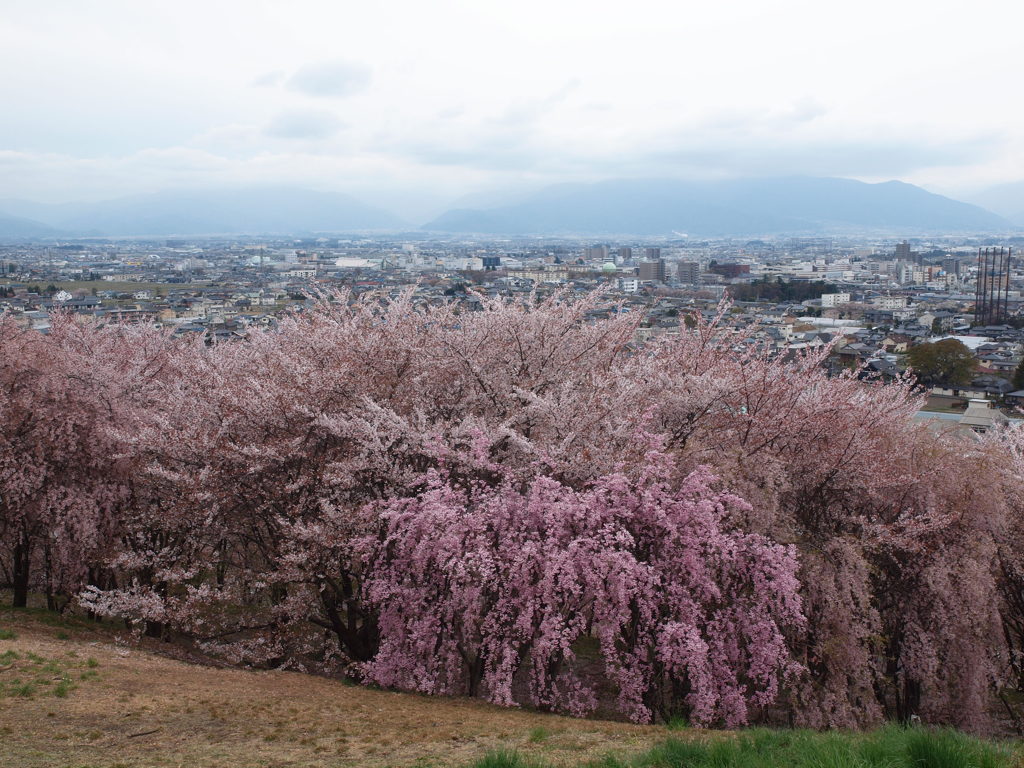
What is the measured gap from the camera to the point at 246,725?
7219 mm

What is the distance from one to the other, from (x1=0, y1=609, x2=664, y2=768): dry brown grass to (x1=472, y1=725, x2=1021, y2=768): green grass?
0.79 metres

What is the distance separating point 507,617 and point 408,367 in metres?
4.46

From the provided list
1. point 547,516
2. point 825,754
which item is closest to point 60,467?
point 547,516

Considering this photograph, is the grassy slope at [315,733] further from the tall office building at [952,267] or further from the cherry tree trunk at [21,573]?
the tall office building at [952,267]

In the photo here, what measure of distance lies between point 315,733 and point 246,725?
722 mm

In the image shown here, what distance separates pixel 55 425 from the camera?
11.6 metres

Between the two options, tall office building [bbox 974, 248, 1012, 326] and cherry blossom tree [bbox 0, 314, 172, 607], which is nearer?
cherry blossom tree [bbox 0, 314, 172, 607]

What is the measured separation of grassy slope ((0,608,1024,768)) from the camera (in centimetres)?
519

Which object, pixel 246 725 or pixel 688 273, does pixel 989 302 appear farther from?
pixel 246 725

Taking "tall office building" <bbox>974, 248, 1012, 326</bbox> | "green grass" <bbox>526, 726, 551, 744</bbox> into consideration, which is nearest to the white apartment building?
"tall office building" <bbox>974, 248, 1012, 326</bbox>

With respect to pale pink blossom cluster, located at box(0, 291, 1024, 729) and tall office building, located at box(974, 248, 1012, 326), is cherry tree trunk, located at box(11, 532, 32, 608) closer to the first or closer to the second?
pale pink blossom cluster, located at box(0, 291, 1024, 729)

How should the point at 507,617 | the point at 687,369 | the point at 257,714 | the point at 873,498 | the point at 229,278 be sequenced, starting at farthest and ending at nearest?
1. the point at 229,278
2. the point at 687,369
3. the point at 873,498
4. the point at 507,617
5. the point at 257,714

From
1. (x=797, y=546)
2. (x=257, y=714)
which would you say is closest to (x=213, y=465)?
(x=257, y=714)

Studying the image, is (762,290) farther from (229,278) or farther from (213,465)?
(213,465)
